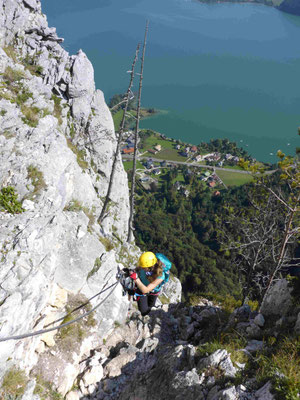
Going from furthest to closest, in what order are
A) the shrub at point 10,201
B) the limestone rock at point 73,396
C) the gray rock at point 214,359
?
the shrub at point 10,201 < the limestone rock at point 73,396 < the gray rock at point 214,359

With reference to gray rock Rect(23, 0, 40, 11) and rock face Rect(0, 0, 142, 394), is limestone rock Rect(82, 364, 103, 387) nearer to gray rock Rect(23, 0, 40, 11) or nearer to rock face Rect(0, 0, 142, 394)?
rock face Rect(0, 0, 142, 394)

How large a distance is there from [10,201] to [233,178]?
113 meters

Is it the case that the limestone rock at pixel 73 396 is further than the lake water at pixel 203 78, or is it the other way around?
the lake water at pixel 203 78

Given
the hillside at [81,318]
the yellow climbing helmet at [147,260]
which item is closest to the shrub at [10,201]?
the hillside at [81,318]

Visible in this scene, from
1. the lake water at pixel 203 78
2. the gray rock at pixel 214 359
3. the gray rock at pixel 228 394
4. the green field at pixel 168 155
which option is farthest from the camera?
the lake water at pixel 203 78

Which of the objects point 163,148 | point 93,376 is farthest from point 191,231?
point 93,376

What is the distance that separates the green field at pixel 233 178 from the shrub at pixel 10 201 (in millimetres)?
107604

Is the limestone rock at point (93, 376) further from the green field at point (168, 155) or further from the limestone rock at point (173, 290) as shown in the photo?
the green field at point (168, 155)

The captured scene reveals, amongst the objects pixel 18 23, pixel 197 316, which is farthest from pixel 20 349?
pixel 18 23

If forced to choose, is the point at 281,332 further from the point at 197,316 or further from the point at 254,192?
the point at 254,192

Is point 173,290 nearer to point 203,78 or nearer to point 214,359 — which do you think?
point 214,359

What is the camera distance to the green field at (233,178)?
111706 mm

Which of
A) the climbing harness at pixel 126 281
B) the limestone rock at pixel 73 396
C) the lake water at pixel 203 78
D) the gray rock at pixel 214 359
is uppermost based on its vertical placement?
the climbing harness at pixel 126 281

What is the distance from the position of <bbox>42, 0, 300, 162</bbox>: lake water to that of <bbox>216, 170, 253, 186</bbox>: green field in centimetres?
1088
